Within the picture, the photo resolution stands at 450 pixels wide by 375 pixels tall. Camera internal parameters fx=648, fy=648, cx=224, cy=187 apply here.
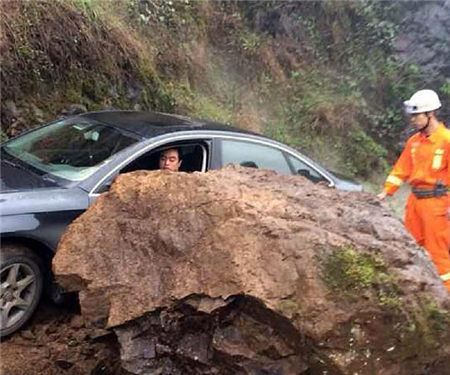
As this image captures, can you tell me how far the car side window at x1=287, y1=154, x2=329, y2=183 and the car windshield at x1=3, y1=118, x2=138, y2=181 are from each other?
1544 mm

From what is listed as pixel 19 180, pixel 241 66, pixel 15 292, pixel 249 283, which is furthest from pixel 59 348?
pixel 241 66

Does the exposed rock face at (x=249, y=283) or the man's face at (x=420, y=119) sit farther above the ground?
the man's face at (x=420, y=119)

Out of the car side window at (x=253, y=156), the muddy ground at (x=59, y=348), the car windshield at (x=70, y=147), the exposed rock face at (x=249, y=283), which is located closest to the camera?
the exposed rock face at (x=249, y=283)

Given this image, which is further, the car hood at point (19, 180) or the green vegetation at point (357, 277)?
the car hood at point (19, 180)

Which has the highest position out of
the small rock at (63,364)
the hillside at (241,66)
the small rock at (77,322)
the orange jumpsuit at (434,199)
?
the hillside at (241,66)

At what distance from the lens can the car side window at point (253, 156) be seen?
527 centimetres

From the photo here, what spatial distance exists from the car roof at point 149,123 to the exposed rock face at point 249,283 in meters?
1.26

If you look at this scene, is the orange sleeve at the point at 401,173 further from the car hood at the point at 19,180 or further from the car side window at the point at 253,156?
the car hood at the point at 19,180

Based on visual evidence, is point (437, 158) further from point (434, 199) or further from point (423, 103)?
point (423, 103)

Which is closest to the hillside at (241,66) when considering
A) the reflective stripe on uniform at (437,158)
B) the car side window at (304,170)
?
the car side window at (304,170)

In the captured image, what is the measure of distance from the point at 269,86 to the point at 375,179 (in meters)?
2.40

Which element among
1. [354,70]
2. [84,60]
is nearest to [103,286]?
[84,60]

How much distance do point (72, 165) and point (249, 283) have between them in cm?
212

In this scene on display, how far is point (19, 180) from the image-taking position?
4500 millimetres
